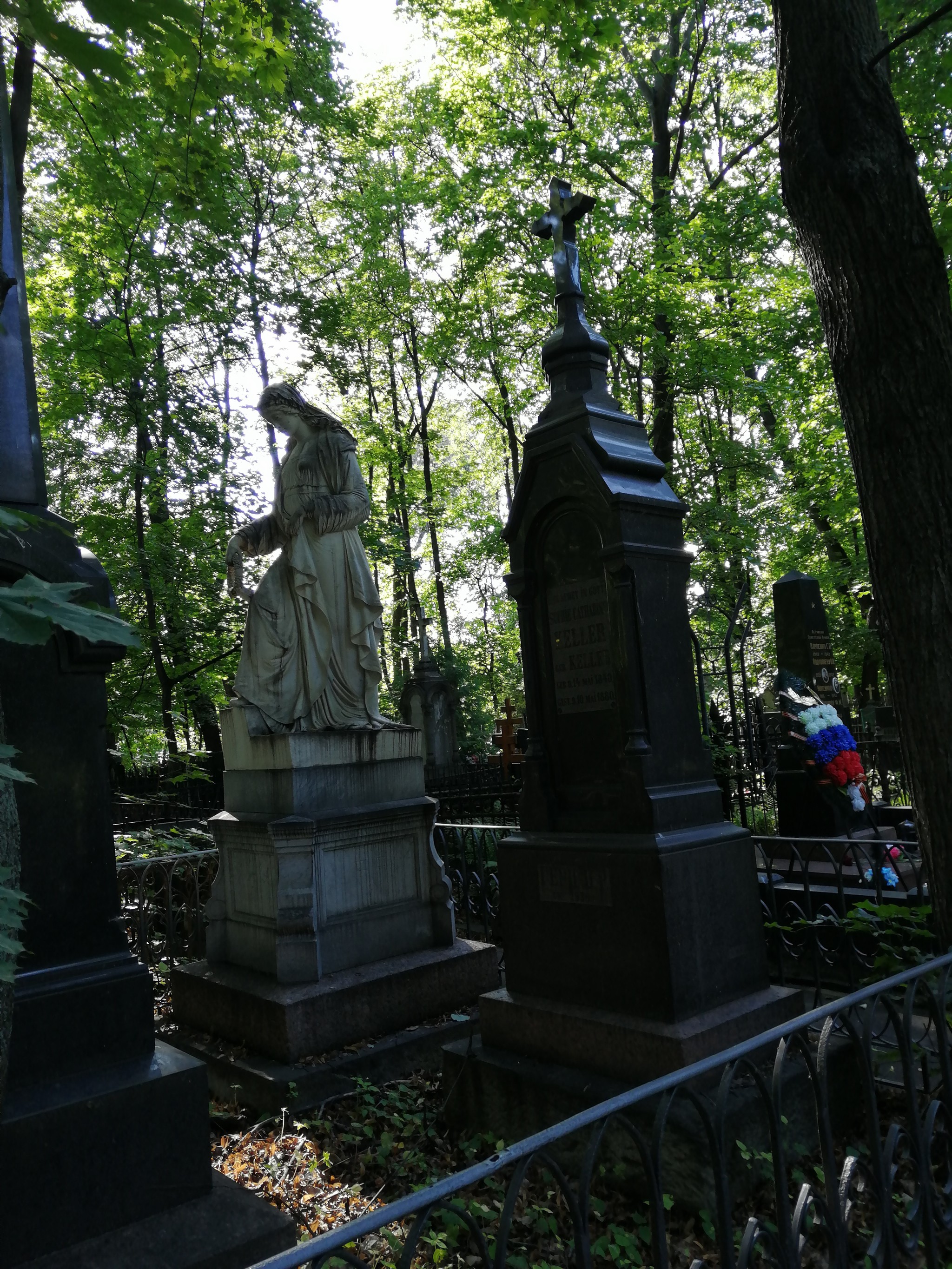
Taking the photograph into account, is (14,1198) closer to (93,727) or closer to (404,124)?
(93,727)

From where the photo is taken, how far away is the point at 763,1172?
3406 mm

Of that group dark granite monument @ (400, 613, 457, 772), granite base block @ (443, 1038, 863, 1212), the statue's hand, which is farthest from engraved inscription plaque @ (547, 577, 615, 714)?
dark granite monument @ (400, 613, 457, 772)

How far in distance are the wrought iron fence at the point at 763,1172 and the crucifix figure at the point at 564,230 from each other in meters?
3.85

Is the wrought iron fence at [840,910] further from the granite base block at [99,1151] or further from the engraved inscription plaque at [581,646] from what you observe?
the granite base block at [99,1151]

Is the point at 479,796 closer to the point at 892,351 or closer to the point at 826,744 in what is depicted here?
the point at 826,744

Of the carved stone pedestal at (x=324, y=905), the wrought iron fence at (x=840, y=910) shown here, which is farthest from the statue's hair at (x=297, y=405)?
the wrought iron fence at (x=840, y=910)

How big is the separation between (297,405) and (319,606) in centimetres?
161

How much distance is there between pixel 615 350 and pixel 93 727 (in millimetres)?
13061

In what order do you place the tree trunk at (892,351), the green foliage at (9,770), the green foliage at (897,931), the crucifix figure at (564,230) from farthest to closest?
the crucifix figure at (564,230) < the green foliage at (897,931) < the tree trunk at (892,351) < the green foliage at (9,770)

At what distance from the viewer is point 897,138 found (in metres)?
3.91

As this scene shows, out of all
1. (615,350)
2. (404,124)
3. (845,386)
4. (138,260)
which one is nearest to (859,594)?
(615,350)

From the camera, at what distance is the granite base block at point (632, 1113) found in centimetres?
334

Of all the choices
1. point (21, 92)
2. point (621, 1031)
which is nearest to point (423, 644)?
point (21, 92)

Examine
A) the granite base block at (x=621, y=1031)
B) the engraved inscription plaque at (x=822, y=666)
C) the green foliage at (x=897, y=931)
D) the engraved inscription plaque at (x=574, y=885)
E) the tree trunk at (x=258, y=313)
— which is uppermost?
the tree trunk at (x=258, y=313)
